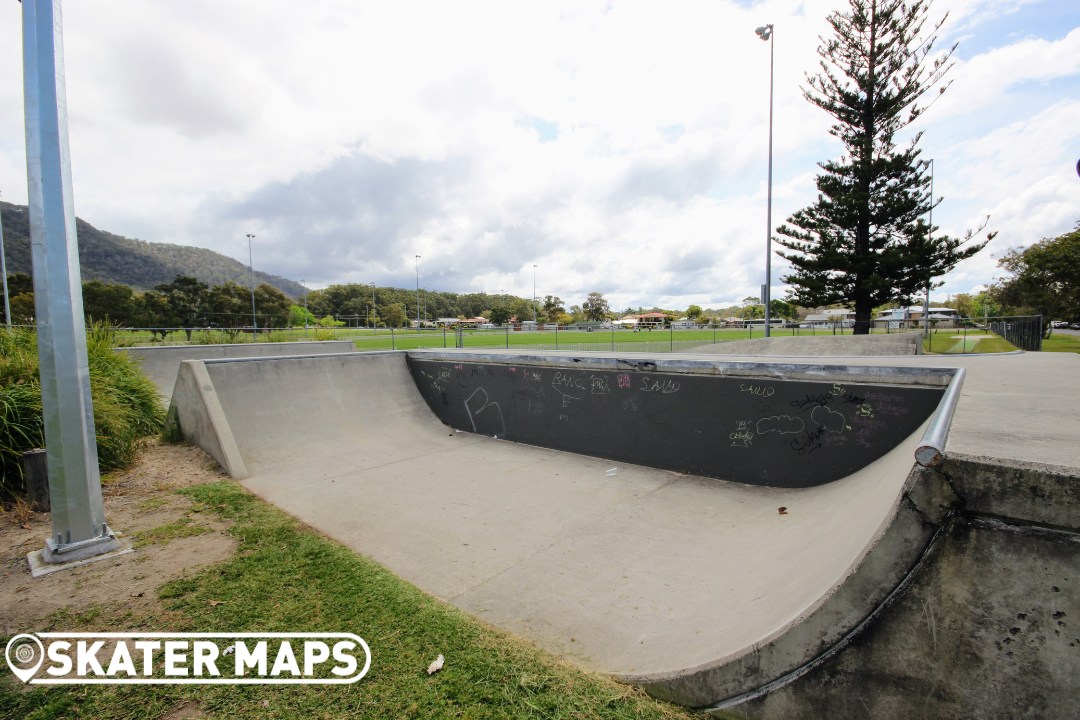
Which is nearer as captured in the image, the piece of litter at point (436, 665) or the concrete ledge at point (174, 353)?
the piece of litter at point (436, 665)

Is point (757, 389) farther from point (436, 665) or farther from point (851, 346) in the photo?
point (851, 346)

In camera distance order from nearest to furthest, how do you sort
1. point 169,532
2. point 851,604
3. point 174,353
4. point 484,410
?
point 851,604
point 169,532
point 484,410
point 174,353

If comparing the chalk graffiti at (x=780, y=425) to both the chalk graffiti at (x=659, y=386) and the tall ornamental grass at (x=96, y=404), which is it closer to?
the chalk graffiti at (x=659, y=386)

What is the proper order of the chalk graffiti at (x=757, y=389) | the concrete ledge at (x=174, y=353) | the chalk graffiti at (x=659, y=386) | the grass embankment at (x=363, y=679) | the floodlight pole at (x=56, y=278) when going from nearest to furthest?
1. the grass embankment at (x=363, y=679)
2. the floodlight pole at (x=56, y=278)
3. the chalk graffiti at (x=757, y=389)
4. the chalk graffiti at (x=659, y=386)
5. the concrete ledge at (x=174, y=353)

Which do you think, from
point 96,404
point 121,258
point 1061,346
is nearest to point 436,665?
point 96,404

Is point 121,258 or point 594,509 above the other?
point 121,258

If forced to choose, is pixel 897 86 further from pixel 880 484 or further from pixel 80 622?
pixel 80 622

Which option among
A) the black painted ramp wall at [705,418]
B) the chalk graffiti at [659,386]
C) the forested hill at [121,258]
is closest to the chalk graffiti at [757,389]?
the black painted ramp wall at [705,418]

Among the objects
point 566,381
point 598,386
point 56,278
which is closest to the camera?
point 56,278

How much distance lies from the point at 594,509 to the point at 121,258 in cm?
14683

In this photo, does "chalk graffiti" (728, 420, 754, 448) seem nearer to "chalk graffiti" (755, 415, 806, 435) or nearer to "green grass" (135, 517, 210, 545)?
"chalk graffiti" (755, 415, 806, 435)

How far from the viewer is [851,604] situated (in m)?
1.90

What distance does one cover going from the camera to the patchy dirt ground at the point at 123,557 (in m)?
2.98
